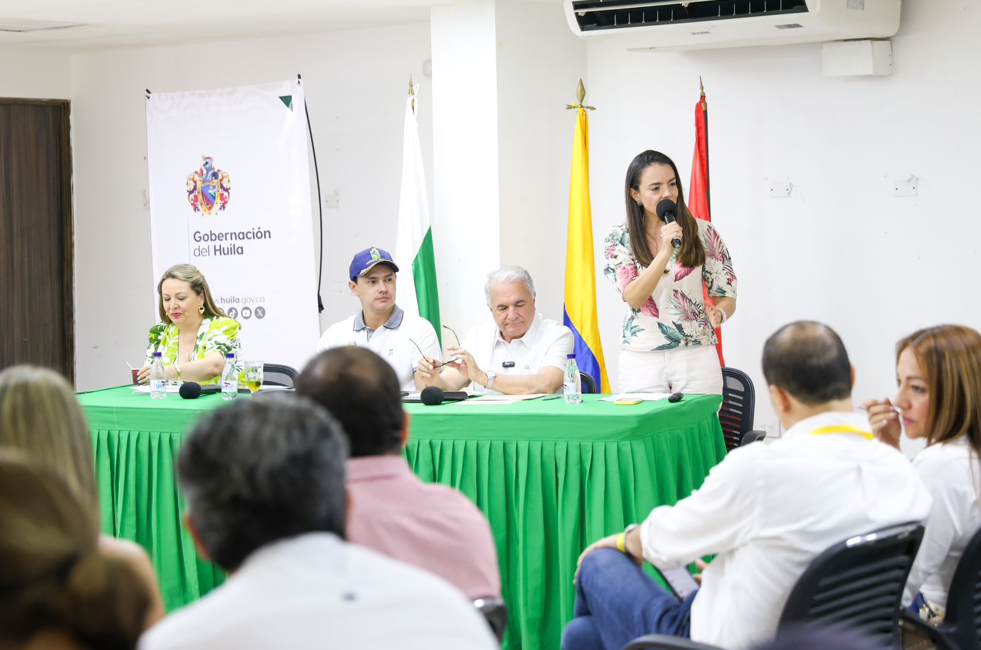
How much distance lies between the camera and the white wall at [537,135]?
227 inches

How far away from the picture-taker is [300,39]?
6836 millimetres

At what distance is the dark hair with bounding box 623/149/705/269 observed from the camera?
424 cm

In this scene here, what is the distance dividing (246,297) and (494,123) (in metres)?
1.68

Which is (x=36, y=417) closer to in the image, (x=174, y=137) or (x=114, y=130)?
(x=174, y=137)

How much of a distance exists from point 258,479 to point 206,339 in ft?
10.9

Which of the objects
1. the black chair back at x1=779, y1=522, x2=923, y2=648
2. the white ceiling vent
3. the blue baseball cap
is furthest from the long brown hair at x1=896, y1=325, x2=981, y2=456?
the white ceiling vent

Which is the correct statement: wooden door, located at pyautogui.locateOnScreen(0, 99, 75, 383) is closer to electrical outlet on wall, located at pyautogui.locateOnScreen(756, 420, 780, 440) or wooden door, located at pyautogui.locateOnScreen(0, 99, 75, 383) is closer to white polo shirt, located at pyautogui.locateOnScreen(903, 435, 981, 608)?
electrical outlet on wall, located at pyautogui.locateOnScreen(756, 420, 780, 440)

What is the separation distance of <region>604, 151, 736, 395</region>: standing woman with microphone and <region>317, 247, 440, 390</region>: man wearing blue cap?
81cm

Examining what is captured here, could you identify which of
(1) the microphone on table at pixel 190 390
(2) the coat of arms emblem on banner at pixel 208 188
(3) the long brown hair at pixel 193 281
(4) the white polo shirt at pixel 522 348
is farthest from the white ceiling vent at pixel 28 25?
(4) the white polo shirt at pixel 522 348

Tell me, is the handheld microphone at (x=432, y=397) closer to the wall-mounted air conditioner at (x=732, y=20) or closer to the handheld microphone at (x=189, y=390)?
the handheld microphone at (x=189, y=390)

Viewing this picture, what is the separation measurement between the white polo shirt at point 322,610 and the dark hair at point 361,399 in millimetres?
707

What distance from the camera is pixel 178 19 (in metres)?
6.22

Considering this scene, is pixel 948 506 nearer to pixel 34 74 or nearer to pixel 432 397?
pixel 432 397

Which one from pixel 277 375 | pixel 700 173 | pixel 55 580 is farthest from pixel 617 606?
pixel 700 173
